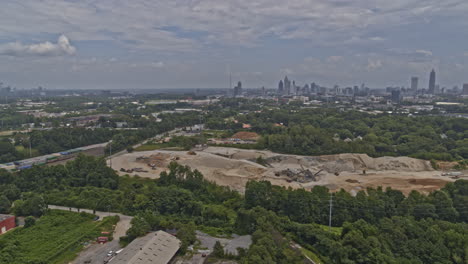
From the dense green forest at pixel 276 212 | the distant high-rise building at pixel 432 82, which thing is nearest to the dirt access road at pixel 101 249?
the dense green forest at pixel 276 212

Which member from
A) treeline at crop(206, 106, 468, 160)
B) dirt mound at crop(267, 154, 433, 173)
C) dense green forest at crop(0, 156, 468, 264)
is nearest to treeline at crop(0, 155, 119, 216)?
dense green forest at crop(0, 156, 468, 264)

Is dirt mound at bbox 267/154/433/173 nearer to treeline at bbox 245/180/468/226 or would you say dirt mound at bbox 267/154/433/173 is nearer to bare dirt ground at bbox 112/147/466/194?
bare dirt ground at bbox 112/147/466/194

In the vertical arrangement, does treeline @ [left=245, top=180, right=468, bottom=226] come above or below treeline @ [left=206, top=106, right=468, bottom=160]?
below

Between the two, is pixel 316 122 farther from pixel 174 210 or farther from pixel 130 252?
→ pixel 130 252

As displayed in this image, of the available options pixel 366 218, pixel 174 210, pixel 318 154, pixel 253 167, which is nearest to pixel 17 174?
pixel 174 210

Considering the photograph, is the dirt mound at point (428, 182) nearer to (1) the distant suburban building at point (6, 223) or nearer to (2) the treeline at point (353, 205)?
(2) the treeline at point (353, 205)
